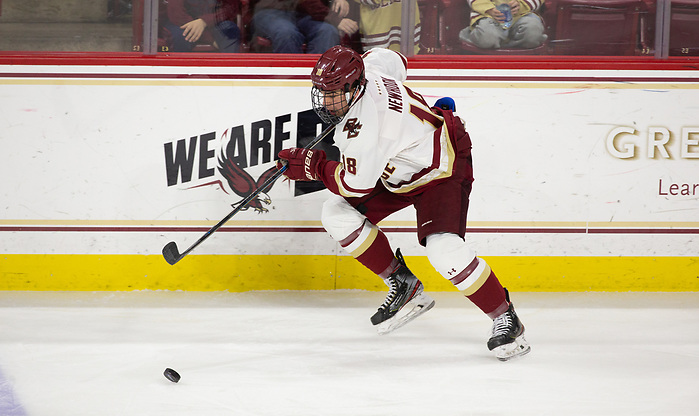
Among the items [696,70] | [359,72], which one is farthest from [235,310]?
[696,70]

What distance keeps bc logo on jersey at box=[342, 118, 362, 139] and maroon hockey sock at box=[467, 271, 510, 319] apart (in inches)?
27.0

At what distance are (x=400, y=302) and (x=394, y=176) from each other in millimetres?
493

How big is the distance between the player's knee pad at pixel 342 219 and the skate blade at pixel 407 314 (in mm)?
365

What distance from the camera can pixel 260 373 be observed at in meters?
2.19

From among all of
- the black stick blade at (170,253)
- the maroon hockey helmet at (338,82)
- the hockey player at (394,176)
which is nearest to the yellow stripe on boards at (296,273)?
the black stick blade at (170,253)

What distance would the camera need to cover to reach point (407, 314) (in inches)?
104

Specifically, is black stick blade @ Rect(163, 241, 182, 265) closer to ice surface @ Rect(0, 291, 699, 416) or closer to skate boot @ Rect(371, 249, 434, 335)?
ice surface @ Rect(0, 291, 699, 416)

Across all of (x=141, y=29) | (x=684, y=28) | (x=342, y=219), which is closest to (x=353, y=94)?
(x=342, y=219)

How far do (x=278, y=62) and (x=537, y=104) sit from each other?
3.74ft

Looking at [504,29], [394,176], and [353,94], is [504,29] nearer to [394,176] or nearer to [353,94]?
[394,176]

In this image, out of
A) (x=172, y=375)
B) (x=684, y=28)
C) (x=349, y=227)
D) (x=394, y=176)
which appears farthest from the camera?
(x=684, y=28)

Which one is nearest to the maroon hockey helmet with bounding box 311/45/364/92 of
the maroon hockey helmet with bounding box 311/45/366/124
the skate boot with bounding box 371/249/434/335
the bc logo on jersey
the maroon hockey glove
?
the maroon hockey helmet with bounding box 311/45/366/124

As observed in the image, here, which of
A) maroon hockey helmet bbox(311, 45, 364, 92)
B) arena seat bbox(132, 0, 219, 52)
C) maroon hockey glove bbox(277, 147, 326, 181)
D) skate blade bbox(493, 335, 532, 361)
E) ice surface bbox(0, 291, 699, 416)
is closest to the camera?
ice surface bbox(0, 291, 699, 416)

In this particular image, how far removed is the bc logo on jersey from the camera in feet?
7.18
